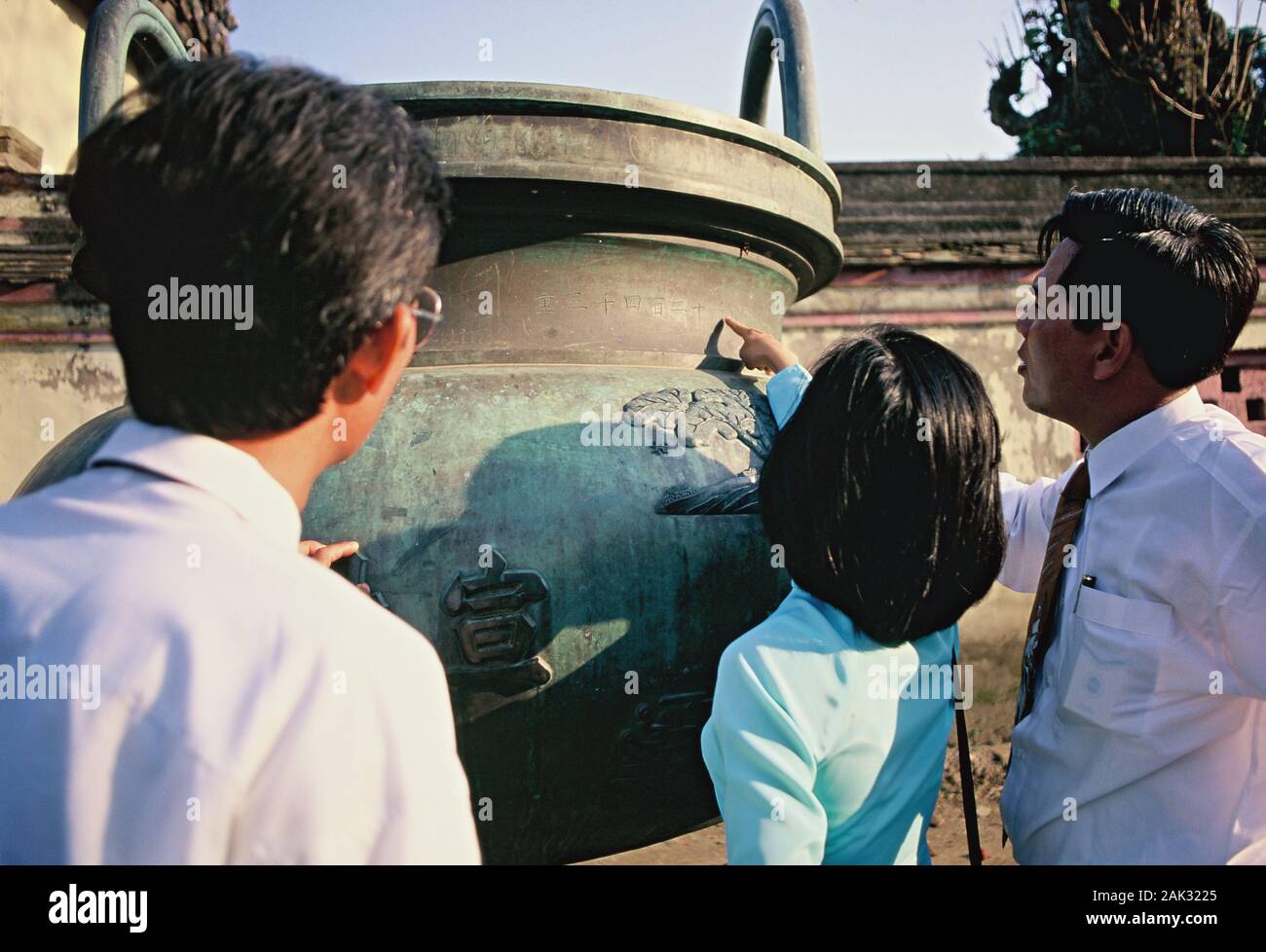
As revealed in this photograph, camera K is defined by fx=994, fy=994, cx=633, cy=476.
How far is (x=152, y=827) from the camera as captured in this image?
1.80ft

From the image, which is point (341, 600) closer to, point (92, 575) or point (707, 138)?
point (92, 575)

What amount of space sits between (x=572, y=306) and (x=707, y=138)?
346mm

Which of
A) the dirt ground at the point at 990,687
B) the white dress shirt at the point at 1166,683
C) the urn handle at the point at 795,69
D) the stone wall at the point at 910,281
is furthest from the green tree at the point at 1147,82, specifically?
the white dress shirt at the point at 1166,683

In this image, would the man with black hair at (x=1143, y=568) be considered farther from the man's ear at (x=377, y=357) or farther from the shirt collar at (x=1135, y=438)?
the man's ear at (x=377, y=357)

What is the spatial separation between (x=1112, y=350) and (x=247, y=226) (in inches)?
43.9

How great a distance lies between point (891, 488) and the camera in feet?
3.31

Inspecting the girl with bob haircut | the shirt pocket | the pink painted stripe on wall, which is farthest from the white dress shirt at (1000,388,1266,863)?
the pink painted stripe on wall

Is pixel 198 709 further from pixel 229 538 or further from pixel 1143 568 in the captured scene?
pixel 1143 568

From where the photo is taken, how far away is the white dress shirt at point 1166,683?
114 cm

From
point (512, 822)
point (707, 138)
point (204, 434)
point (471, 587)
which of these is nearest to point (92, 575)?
point (204, 434)

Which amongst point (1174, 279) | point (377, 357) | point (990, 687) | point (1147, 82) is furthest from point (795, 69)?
point (1147, 82)

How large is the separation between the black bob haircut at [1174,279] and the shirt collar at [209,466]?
1.10 m

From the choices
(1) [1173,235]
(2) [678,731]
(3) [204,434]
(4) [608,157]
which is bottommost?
(2) [678,731]

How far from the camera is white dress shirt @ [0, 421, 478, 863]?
0.55m
